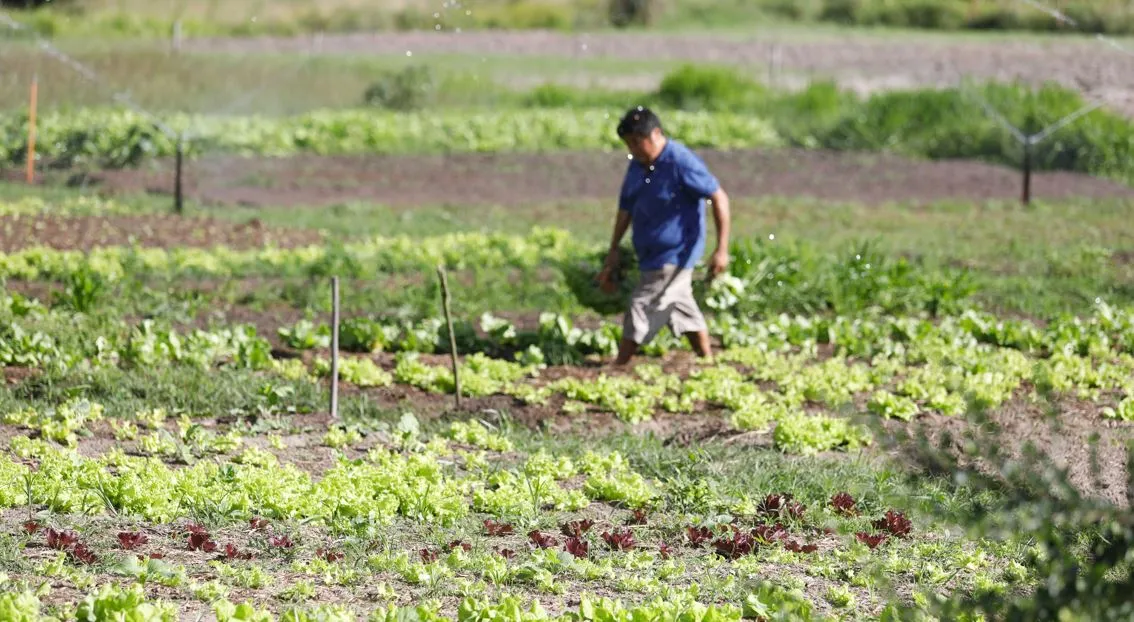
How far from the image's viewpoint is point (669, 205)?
9141 mm

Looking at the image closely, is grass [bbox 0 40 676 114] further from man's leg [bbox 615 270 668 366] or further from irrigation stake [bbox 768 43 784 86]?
man's leg [bbox 615 270 668 366]

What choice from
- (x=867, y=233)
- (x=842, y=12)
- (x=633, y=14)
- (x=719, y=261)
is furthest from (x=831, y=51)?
(x=719, y=261)

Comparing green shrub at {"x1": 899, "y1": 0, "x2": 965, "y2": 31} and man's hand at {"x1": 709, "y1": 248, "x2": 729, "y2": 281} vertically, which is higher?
man's hand at {"x1": 709, "y1": 248, "x2": 729, "y2": 281}

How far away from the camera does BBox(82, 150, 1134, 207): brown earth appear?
17.9 metres

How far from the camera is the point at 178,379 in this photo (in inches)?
330

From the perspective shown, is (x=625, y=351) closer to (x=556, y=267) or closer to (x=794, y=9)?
(x=556, y=267)

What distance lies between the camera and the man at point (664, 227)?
29.6 feet

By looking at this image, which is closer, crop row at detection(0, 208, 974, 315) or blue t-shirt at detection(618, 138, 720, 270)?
blue t-shirt at detection(618, 138, 720, 270)

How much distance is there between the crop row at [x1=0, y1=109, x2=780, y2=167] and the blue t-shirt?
10767mm

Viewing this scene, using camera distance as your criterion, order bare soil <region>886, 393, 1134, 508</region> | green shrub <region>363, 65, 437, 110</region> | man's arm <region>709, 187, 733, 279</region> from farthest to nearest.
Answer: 1. green shrub <region>363, 65, 437, 110</region>
2. man's arm <region>709, 187, 733, 279</region>
3. bare soil <region>886, 393, 1134, 508</region>

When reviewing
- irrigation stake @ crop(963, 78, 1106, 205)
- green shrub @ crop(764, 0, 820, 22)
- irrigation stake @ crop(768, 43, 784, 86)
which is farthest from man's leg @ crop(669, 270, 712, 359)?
green shrub @ crop(764, 0, 820, 22)

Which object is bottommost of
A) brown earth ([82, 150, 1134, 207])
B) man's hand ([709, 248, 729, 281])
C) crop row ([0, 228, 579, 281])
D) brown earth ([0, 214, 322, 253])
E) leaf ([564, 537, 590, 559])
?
brown earth ([82, 150, 1134, 207])

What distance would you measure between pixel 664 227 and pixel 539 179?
399 inches

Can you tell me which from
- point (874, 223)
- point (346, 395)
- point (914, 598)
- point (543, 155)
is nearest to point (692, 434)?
point (346, 395)
